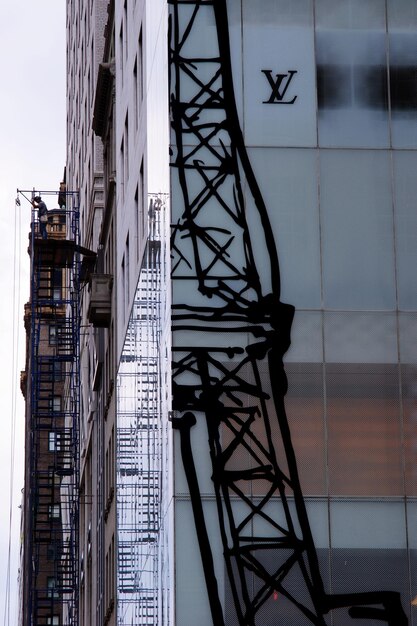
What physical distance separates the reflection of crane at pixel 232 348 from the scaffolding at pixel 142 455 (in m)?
2.13

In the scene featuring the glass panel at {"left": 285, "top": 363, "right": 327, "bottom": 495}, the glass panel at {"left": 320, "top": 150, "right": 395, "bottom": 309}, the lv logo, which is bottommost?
the glass panel at {"left": 285, "top": 363, "right": 327, "bottom": 495}

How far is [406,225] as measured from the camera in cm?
3331

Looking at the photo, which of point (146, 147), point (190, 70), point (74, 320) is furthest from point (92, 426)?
point (190, 70)

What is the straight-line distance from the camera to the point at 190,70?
1326 inches

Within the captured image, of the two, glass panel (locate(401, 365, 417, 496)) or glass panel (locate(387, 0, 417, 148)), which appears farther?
glass panel (locate(387, 0, 417, 148))

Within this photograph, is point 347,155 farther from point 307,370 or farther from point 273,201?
point 307,370

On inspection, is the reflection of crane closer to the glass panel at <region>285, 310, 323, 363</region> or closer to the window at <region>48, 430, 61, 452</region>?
the glass panel at <region>285, 310, 323, 363</region>

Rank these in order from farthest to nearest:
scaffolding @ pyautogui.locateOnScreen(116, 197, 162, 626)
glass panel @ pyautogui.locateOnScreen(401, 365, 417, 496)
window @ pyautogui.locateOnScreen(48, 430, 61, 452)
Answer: window @ pyautogui.locateOnScreen(48, 430, 61, 452)
scaffolding @ pyautogui.locateOnScreen(116, 197, 162, 626)
glass panel @ pyautogui.locateOnScreen(401, 365, 417, 496)

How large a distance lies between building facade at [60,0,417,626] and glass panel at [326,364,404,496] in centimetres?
4

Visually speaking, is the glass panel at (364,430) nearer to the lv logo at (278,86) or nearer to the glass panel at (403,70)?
the glass panel at (403,70)

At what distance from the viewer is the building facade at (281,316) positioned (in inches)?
1212

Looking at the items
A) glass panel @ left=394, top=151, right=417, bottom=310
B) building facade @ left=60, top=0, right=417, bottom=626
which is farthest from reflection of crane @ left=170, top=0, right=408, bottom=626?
glass panel @ left=394, top=151, right=417, bottom=310

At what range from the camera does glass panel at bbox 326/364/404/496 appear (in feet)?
104

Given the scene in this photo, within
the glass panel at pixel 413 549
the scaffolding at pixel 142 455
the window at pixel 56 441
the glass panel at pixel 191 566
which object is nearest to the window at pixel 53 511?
the window at pixel 56 441
